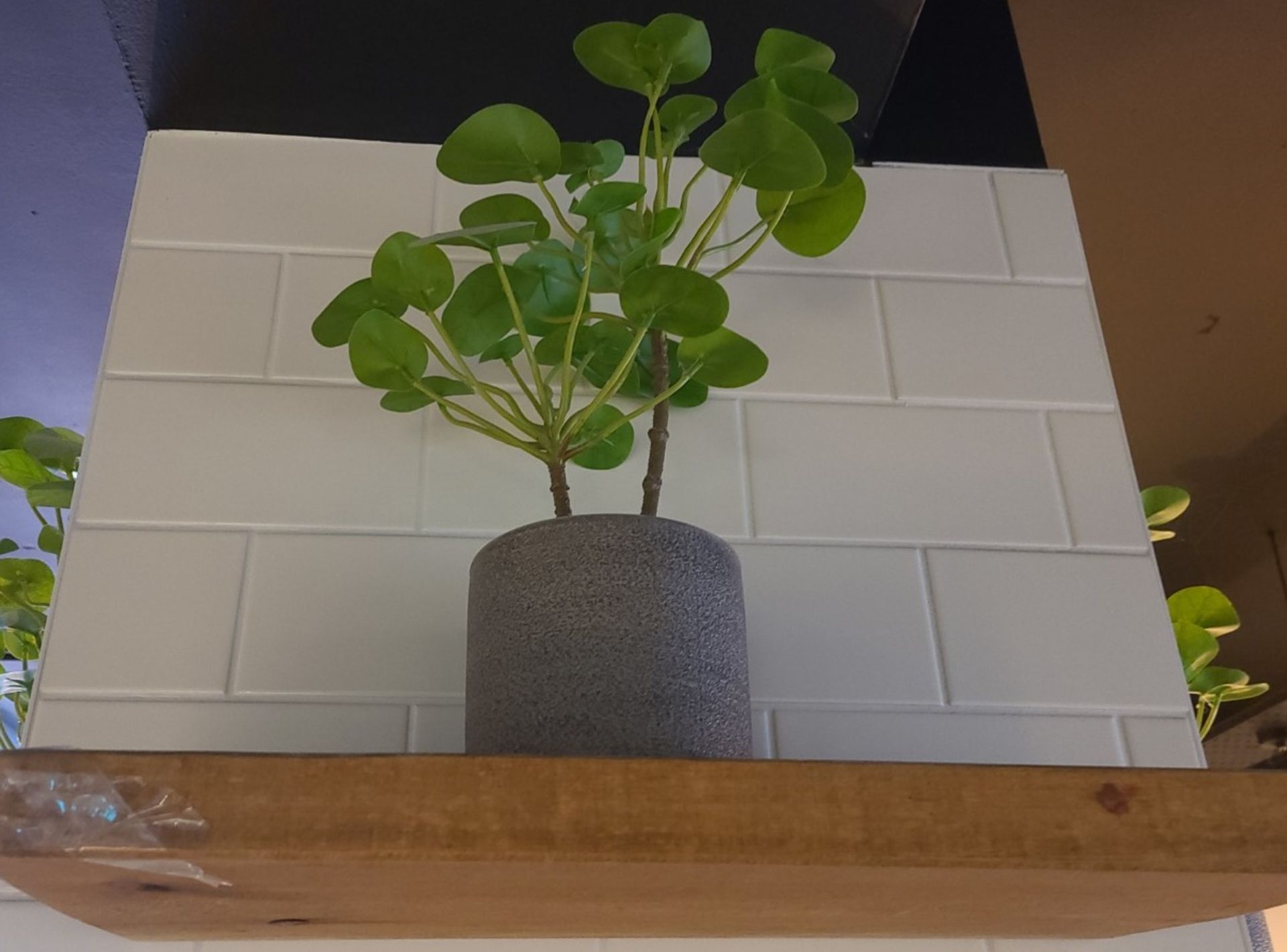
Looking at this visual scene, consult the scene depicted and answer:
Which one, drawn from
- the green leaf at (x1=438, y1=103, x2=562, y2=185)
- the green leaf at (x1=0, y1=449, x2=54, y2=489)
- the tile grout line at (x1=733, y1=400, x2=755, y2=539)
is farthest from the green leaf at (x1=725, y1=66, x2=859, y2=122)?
the green leaf at (x1=0, y1=449, x2=54, y2=489)

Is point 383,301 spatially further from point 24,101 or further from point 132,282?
point 24,101

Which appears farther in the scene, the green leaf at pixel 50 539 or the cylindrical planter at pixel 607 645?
the green leaf at pixel 50 539

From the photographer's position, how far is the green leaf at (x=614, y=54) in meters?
0.54

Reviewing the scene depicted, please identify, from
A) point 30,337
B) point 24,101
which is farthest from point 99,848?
point 30,337

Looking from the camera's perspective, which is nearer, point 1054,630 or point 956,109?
point 1054,630

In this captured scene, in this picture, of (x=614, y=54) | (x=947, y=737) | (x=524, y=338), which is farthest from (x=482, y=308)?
(x=947, y=737)

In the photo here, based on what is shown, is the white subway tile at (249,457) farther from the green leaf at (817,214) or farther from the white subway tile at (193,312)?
the green leaf at (817,214)

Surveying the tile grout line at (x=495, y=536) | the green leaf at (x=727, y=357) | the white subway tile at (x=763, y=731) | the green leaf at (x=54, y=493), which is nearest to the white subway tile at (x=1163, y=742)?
the tile grout line at (x=495, y=536)

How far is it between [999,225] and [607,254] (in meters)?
0.37

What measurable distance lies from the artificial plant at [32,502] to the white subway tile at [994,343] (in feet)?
1.86

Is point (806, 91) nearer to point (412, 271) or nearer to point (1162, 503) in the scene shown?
point (412, 271)

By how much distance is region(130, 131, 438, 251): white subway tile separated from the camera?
736mm

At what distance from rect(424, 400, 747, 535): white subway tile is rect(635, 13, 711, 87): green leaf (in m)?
0.22

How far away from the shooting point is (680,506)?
2.20ft
